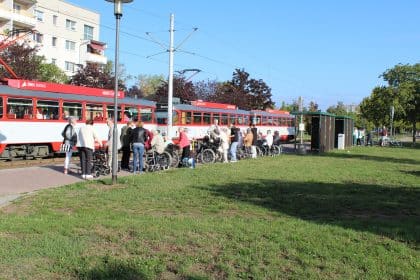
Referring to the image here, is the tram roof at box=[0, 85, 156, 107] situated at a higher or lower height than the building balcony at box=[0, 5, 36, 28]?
lower

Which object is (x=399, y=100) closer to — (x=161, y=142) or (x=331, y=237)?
(x=161, y=142)

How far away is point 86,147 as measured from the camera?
14.4m

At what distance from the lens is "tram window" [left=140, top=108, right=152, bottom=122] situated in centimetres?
2808

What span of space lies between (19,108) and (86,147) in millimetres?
7186

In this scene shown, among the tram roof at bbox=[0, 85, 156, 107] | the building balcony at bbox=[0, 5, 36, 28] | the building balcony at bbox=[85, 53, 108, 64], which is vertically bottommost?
→ the tram roof at bbox=[0, 85, 156, 107]

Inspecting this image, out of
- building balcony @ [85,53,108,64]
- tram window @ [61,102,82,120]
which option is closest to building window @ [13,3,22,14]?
building balcony @ [85,53,108,64]

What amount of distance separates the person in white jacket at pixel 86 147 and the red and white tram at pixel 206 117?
1652 centimetres

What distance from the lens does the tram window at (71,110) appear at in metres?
22.4

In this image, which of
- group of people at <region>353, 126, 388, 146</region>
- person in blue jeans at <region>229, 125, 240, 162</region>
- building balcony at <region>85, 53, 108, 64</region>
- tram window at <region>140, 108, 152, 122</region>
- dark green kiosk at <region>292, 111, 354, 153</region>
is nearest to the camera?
person in blue jeans at <region>229, 125, 240, 162</region>

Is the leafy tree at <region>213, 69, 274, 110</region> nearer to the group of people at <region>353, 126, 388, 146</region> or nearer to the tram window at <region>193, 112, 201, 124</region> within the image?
the group of people at <region>353, 126, 388, 146</region>

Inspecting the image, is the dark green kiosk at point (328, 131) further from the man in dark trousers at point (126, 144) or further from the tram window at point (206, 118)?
the man in dark trousers at point (126, 144)

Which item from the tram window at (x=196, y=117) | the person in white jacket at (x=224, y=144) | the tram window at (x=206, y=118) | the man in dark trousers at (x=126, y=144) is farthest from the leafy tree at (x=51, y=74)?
the man in dark trousers at (x=126, y=144)

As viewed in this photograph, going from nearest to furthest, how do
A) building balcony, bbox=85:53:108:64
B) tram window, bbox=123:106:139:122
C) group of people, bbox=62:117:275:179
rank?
group of people, bbox=62:117:275:179 < tram window, bbox=123:106:139:122 < building balcony, bbox=85:53:108:64

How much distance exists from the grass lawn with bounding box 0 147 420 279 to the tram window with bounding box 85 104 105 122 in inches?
455
